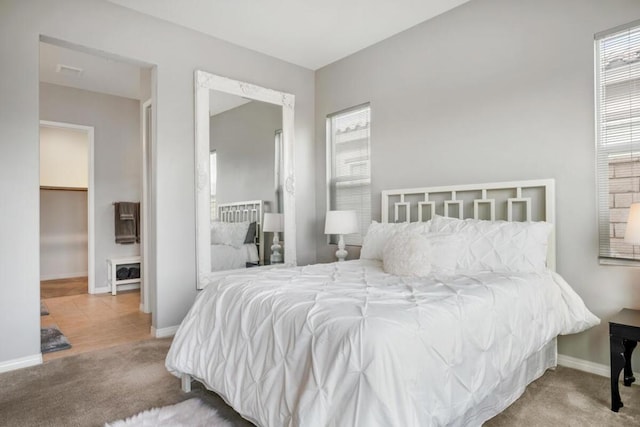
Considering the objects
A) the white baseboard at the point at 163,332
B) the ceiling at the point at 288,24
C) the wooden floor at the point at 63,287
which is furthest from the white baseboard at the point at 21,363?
the wooden floor at the point at 63,287

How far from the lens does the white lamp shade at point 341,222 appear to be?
378cm

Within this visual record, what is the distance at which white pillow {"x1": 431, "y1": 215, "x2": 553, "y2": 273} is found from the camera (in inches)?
95.2

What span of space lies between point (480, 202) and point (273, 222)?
2.19 meters

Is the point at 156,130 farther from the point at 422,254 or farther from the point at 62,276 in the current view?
the point at 62,276

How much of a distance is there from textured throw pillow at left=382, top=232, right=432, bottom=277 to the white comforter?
119 mm

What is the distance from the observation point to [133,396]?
2215mm

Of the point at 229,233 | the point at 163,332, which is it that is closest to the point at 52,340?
the point at 163,332

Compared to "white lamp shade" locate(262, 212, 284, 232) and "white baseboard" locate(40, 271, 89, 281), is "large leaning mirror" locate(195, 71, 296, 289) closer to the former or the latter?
"white lamp shade" locate(262, 212, 284, 232)

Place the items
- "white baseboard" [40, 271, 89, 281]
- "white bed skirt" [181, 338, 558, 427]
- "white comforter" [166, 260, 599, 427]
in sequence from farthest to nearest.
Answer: "white baseboard" [40, 271, 89, 281]
"white bed skirt" [181, 338, 558, 427]
"white comforter" [166, 260, 599, 427]

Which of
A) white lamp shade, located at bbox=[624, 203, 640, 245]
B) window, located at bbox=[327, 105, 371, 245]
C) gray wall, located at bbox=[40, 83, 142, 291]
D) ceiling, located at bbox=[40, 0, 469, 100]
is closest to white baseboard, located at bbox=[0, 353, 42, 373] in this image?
ceiling, located at bbox=[40, 0, 469, 100]

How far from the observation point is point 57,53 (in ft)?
13.5

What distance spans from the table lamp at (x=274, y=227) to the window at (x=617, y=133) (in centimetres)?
294

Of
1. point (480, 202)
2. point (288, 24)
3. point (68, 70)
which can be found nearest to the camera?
point (480, 202)

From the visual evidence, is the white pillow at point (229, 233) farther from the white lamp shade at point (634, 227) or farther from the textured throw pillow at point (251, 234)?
the white lamp shade at point (634, 227)
